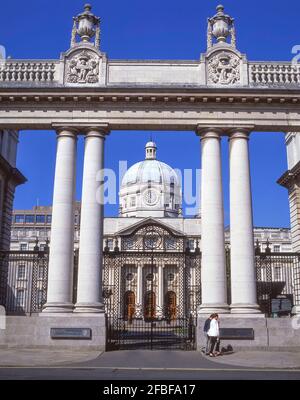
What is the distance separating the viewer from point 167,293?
291ft

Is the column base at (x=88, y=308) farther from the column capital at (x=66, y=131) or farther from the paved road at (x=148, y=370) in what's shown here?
the column capital at (x=66, y=131)

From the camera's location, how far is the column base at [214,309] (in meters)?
26.9

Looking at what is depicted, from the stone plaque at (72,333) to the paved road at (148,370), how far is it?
2.88 m

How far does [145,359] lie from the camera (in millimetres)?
22719

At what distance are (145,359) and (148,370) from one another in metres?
4.19

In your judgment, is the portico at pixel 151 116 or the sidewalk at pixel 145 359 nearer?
the sidewalk at pixel 145 359

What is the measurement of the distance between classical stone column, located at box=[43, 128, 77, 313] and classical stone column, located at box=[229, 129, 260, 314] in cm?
875

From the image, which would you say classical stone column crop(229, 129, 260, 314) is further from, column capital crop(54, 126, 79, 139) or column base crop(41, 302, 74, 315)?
column capital crop(54, 126, 79, 139)

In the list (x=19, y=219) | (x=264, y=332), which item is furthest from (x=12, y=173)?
(x=19, y=219)

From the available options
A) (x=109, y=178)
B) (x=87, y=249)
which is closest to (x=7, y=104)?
(x=109, y=178)

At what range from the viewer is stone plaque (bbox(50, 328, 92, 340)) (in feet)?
85.7

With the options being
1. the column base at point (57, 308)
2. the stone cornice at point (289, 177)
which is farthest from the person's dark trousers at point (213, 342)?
the stone cornice at point (289, 177)

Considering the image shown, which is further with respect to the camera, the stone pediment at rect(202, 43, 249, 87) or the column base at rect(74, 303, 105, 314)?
the stone pediment at rect(202, 43, 249, 87)

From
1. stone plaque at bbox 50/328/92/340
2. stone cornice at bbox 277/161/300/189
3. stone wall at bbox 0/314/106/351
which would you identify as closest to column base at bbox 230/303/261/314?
stone wall at bbox 0/314/106/351
